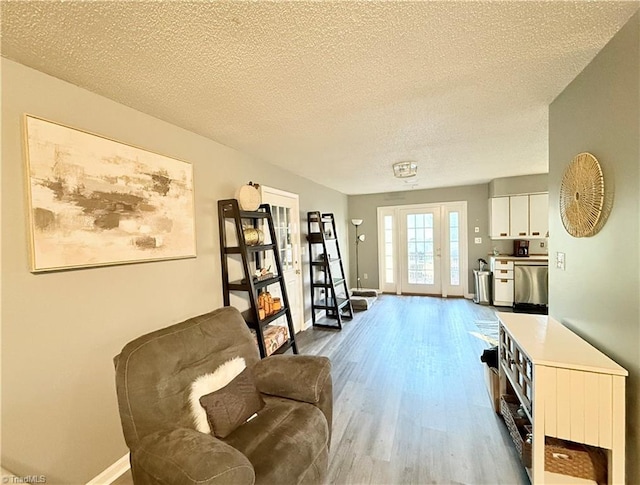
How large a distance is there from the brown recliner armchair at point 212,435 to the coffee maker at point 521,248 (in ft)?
16.0

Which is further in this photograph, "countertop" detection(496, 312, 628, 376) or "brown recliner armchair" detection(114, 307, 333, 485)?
"countertop" detection(496, 312, 628, 376)

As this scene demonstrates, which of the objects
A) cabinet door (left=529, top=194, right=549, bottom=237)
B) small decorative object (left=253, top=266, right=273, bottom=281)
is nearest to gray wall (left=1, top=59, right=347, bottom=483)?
small decorative object (left=253, top=266, right=273, bottom=281)

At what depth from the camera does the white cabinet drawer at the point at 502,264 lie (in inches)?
192

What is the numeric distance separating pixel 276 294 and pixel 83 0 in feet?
9.72

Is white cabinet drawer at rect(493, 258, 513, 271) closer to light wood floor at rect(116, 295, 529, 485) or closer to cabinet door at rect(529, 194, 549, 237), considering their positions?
cabinet door at rect(529, 194, 549, 237)

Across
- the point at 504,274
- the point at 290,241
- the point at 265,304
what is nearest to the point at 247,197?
the point at 265,304

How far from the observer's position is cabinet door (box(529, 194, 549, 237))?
4727 millimetres

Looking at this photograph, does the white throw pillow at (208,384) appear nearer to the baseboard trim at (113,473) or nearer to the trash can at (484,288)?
the baseboard trim at (113,473)

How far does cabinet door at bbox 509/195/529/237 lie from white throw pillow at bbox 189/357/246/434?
5.17 meters

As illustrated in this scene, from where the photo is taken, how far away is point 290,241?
3.96 meters

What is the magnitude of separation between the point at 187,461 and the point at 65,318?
106 centimetres

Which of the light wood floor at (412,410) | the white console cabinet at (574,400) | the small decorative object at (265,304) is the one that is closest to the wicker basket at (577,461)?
the white console cabinet at (574,400)

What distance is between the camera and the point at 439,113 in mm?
2098

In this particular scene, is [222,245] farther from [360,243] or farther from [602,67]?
[360,243]
